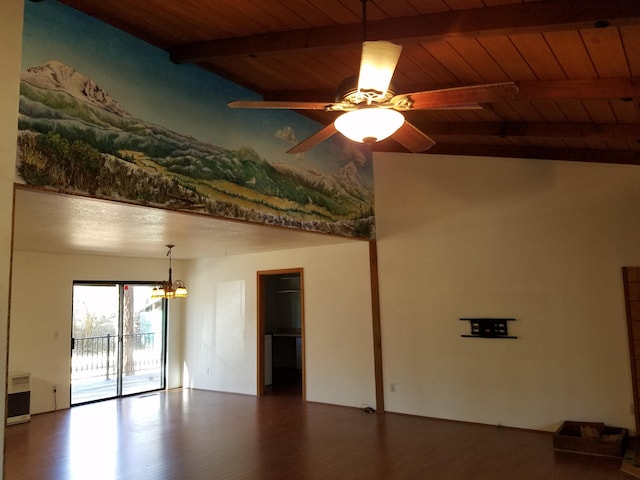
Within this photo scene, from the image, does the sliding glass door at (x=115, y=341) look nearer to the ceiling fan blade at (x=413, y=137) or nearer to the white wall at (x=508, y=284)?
the white wall at (x=508, y=284)

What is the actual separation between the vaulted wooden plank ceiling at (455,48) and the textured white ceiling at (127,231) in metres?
1.48

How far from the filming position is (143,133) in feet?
12.6

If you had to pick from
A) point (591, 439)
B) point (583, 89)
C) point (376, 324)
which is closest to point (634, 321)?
point (591, 439)

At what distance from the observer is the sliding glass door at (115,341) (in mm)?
7801

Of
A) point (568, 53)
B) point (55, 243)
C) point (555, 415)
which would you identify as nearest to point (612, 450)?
point (555, 415)

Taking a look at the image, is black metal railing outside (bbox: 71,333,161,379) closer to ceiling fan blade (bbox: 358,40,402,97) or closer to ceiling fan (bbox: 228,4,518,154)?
ceiling fan (bbox: 228,4,518,154)

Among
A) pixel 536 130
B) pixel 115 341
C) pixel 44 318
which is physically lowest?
pixel 115 341

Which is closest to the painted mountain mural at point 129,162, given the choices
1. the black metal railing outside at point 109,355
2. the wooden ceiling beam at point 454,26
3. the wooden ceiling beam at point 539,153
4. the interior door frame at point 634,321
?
the wooden ceiling beam at point 454,26

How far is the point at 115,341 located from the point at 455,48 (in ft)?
24.5

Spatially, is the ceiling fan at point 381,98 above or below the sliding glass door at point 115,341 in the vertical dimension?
above

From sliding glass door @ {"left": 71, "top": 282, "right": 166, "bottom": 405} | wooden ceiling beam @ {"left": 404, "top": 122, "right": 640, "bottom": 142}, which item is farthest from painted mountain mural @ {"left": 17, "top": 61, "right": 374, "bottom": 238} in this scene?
sliding glass door @ {"left": 71, "top": 282, "right": 166, "bottom": 405}

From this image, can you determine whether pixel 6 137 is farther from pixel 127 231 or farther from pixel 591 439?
pixel 591 439

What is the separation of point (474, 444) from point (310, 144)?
382cm

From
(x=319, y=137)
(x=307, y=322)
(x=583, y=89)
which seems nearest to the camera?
(x=319, y=137)
